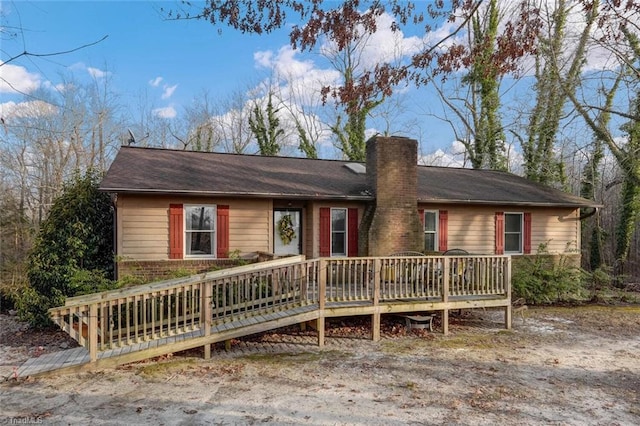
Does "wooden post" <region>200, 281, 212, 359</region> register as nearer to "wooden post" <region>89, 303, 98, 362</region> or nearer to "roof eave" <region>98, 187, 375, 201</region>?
"wooden post" <region>89, 303, 98, 362</region>

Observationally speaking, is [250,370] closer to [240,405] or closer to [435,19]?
[240,405]

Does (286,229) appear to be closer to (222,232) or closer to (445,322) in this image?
(222,232)

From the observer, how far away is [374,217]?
1051 cm

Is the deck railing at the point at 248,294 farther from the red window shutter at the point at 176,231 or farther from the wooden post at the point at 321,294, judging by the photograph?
the red window shutter at the point at 176,231

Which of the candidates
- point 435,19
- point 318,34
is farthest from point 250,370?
point 435,19

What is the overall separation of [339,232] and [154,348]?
602 centimetres

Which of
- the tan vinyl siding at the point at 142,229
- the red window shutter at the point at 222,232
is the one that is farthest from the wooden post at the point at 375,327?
the tan vinyl siding at the point at 142,229

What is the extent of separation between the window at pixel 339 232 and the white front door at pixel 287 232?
2.95 ft

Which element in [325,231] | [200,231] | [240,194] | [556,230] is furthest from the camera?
[556,230]

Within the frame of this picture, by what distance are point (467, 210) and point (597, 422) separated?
8.33 meters

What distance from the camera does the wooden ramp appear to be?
5.71 m

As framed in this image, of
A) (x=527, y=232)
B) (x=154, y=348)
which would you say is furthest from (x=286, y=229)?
(x=527, y=232)

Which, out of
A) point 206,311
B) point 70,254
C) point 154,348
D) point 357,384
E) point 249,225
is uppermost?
point 249,225

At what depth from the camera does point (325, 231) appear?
10.8m
